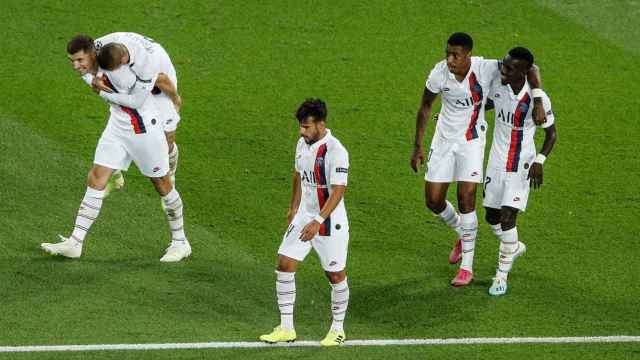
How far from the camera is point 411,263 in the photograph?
1240 centimetres

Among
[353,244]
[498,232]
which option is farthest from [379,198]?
[498,232]

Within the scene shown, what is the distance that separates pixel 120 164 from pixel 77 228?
724mm

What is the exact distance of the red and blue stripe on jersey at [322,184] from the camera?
9.99 m

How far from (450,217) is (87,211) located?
341 centimetres

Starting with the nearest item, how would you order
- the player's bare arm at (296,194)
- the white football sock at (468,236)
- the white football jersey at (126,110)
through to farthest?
the player's bare arm at (296,194)
the white football jersey at (126,110)
the white football sock at (468,236)

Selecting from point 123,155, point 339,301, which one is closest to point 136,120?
point 123,155

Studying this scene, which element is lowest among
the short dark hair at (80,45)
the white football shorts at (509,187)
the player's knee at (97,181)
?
Result: the player's knee at (97,181)

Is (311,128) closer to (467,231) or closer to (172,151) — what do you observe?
(467,231)

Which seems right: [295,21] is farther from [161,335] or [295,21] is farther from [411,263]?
[161,335]

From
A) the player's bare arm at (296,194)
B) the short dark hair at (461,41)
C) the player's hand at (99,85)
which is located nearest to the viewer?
the player's bare arm at (296,194)

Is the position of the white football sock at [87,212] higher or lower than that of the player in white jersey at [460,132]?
lower

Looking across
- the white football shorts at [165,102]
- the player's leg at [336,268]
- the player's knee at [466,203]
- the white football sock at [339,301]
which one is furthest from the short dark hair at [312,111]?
the white football shorts at [165,102]

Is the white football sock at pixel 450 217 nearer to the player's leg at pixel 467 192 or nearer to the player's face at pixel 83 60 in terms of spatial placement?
the player's leg at pixel 467 192

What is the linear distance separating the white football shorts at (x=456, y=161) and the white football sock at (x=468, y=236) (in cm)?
38
